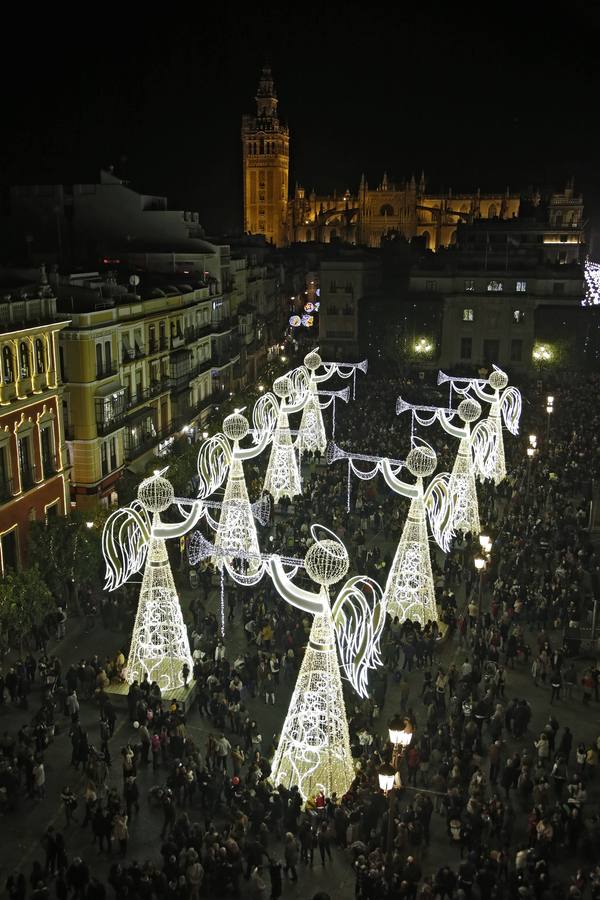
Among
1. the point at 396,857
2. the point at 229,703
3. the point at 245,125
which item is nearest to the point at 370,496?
the point at 229,703

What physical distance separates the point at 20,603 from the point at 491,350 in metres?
52.8

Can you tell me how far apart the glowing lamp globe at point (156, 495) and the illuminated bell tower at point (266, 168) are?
117 m

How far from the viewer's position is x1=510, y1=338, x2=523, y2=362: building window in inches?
2616

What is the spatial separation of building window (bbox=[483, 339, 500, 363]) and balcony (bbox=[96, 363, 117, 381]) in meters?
40.6

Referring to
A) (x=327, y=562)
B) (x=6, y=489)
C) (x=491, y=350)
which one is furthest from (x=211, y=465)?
(x=491, y=350)

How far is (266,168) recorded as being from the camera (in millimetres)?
133625

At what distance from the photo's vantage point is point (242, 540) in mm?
27094

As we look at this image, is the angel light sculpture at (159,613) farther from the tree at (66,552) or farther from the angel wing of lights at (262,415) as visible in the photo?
the angel wing of lights at (262,415)

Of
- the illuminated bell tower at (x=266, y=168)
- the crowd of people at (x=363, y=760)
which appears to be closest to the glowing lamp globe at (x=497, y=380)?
the crowd of people at (x=363, y=760)

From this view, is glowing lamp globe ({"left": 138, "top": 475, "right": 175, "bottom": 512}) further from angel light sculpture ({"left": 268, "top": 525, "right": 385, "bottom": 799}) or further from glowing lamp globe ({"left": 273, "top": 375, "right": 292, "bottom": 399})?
glowing lamp globe ({"left": 273, "top": 375, "right": 292, "bottom": 399})

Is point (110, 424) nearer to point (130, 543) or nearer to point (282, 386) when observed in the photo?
point (282, 386)

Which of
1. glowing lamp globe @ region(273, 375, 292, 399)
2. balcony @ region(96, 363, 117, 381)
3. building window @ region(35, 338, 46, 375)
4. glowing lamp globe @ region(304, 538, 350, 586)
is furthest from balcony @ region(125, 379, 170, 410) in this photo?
glowing lamp globe @ region(304, 538, 350, 586)

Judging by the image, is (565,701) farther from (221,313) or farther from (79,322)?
(221,313)

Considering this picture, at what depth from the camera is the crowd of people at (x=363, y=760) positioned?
14266mm
